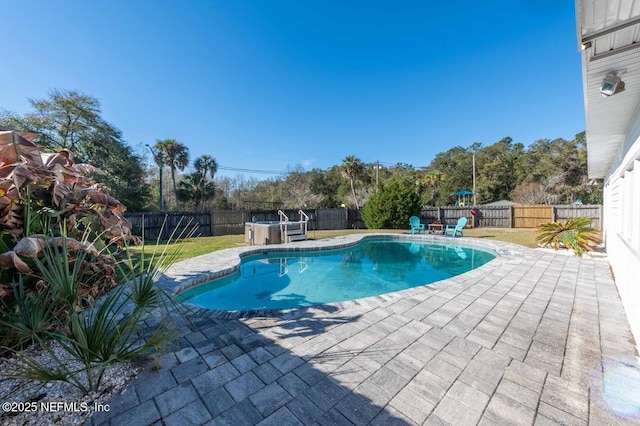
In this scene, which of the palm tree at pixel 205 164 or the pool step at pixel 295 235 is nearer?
the pool step at pixel 295 235

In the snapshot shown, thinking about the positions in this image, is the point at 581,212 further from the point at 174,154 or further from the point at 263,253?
the point at 174,154

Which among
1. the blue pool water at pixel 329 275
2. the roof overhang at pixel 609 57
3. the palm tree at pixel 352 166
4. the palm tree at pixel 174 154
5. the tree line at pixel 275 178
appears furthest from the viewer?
the palm tree at pixel 352 166

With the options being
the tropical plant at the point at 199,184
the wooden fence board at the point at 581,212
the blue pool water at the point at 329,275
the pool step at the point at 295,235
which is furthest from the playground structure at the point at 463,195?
the tropical plant at the point at 199,184

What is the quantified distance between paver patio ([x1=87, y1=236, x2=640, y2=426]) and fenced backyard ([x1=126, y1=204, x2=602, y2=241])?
38.3ft

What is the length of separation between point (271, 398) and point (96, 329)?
131 cm

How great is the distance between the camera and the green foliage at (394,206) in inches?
587

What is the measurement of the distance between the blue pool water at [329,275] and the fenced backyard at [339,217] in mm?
6434

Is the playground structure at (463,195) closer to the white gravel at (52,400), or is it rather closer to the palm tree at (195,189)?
the palm tree at (195,189)

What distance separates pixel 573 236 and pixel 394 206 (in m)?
8.53

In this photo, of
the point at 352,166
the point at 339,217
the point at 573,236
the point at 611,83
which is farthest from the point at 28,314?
the point at 352,166

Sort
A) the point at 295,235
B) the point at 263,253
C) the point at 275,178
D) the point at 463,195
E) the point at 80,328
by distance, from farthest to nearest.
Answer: the point at 275,178 → the point at 463,195 → the point at 295,235 → the point at 263,253 → the point at 80,328

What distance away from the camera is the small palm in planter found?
678cm

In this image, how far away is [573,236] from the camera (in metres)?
6.93

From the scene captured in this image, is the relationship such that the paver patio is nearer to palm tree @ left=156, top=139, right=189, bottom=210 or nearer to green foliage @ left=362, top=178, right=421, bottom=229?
green foliage @ left=362, top=178, right=421, bottom=229
